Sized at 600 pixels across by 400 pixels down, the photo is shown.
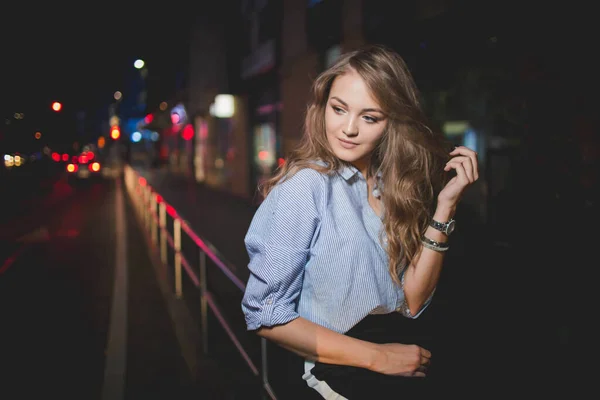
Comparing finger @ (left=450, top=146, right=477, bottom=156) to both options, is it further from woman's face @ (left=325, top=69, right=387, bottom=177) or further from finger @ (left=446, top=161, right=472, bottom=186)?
woman's face @ (left=325, top=69, right=387, bottom=177)

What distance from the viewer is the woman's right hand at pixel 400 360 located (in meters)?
1.35

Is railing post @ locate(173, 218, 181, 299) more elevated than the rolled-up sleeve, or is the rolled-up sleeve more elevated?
the rolled-up sleeve

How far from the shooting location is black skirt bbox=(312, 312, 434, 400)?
1356 millimetres

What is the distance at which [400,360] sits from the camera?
1364 millimetres

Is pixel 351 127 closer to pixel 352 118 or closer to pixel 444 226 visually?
pixel 352 118

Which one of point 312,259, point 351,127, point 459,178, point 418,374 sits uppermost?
point 351,127

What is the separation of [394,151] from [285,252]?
0.53 m

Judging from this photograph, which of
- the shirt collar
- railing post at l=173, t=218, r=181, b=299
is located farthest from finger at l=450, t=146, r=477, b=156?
railing post at l=173, t=218, r=181, b=299

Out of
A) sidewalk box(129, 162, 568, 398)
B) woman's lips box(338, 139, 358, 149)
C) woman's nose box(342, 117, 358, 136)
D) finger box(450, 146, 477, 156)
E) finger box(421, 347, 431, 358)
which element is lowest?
sidewalk box(129, 162, 568, 398)

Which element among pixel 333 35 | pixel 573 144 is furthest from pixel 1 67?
pixel 573 144

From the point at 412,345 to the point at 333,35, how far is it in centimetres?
888

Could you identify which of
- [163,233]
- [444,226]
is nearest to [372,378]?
[444,226]

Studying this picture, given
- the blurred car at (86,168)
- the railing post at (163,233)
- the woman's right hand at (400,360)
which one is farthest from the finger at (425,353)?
the blurred car at (86,168)

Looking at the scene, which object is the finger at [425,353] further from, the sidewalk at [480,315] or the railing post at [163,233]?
the railing post at [163,233]
